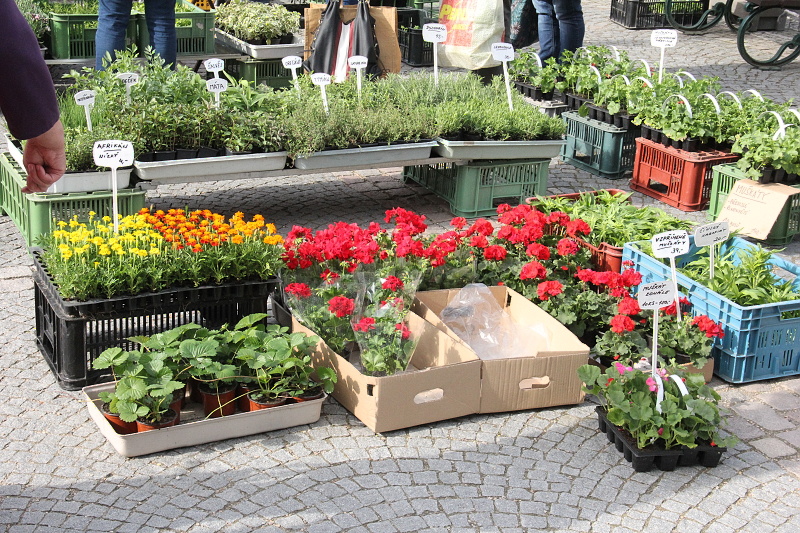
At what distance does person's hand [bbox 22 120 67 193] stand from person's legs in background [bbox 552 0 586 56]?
692cm

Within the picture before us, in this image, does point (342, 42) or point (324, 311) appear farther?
point (342, 42)

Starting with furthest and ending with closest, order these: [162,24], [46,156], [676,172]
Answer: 1. [162,24]
2. [676,172]
3. [46,156]

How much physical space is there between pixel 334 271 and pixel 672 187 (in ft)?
10.6

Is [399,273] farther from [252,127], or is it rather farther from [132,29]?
[132,29]

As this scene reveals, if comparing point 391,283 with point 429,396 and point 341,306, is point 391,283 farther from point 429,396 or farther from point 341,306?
point 429,396

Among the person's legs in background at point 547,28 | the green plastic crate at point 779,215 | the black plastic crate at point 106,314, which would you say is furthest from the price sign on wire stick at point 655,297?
the person's legs in background at point 547,28

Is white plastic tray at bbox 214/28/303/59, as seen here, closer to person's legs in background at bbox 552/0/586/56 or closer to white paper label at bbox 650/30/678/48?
person's legs in background at bbox 552/0/586/56

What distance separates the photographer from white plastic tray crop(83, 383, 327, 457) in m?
3.78

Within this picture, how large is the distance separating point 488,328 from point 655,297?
2.95 feet

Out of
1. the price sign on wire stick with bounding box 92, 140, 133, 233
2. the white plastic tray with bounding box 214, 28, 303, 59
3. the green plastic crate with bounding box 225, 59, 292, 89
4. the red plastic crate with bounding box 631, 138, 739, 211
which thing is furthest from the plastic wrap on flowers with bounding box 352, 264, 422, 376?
the green plastic crate with bounding box 225, 59, 292, 89

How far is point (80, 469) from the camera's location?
371 centimetres

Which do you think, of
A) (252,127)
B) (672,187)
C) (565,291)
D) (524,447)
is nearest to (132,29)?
(252,127)

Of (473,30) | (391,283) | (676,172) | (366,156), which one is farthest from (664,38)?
(391,283)

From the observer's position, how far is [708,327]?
434cm
